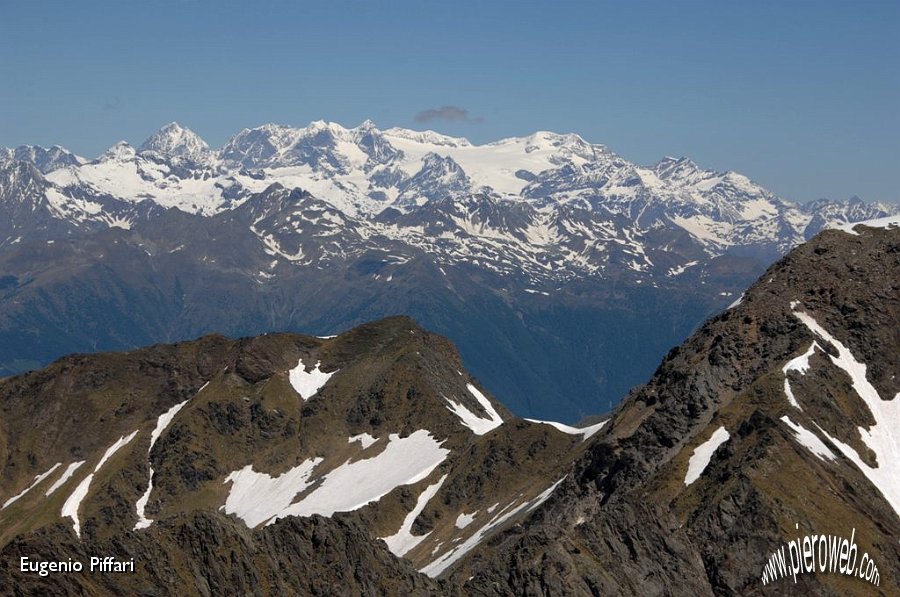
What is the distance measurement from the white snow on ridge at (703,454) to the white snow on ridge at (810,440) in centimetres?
803

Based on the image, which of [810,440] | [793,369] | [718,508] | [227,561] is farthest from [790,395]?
[227,561]

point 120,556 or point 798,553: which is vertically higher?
point 120,556

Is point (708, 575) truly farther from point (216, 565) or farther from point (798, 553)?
point (216, 565)

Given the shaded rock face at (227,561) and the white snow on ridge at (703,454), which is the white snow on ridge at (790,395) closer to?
→ the white snow on ridge at (703,454)

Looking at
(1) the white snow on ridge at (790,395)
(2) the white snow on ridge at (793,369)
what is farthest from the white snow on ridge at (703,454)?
(2) the white snow on ridge at (793,369)

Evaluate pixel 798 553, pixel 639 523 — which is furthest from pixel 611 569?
pixel 798 553

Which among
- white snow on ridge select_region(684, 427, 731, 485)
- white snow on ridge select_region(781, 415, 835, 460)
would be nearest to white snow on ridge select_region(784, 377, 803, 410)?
white snow on ridge select_region(781, 415, 835, 460)

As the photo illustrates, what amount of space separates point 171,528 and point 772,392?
9827 cm

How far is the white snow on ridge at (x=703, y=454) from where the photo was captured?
177 meters

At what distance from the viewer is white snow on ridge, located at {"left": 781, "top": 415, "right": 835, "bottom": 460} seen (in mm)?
177625

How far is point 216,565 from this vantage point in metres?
118

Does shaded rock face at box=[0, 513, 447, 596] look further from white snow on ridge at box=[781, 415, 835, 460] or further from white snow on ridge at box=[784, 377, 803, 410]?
white snow on ridge at box=[784, 377, 803, 410]

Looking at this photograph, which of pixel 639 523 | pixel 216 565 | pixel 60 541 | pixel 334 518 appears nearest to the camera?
pixel 60 541

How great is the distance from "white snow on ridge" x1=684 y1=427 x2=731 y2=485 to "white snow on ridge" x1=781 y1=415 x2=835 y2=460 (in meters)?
8.03
